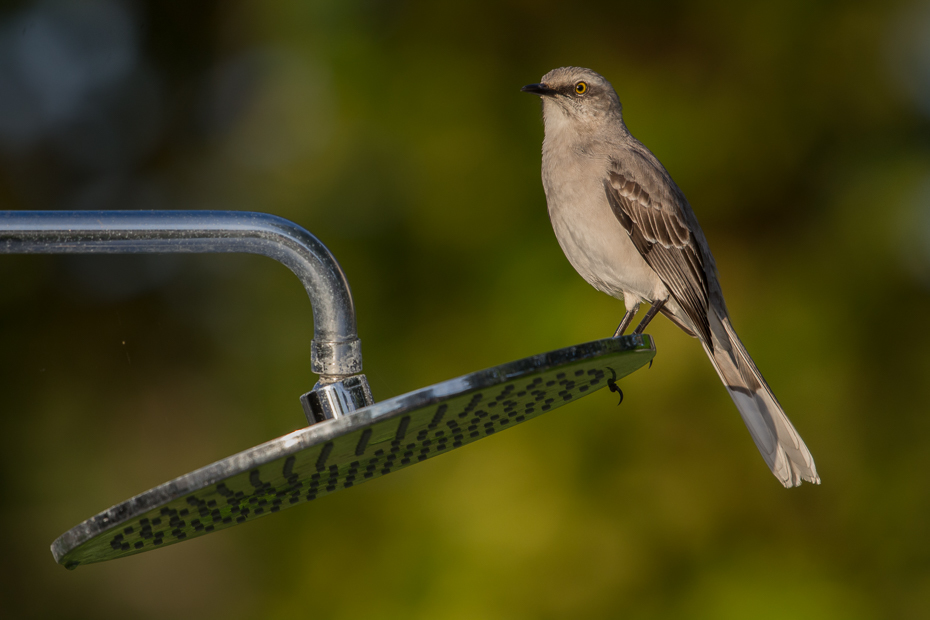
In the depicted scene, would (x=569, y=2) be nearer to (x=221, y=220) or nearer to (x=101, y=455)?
(x=221, y=220)

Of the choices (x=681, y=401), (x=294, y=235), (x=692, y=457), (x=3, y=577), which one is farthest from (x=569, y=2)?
(x=3, y=577)

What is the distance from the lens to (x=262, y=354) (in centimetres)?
475

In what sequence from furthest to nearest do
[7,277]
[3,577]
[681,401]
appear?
1. [7,277]
2. [3,577]
3. [681,401]

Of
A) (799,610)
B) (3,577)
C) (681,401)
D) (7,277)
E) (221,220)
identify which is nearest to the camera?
(221,220)

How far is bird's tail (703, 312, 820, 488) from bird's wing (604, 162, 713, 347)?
0.27 metres

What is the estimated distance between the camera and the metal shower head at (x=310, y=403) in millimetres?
1052

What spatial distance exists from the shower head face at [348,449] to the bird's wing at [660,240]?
4.88 feet

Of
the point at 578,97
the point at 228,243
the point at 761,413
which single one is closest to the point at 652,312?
the point at 761,413

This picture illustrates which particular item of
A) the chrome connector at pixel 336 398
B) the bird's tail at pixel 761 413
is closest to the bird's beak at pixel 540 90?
the bird's tail at pixel 761 413

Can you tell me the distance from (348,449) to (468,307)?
3303 millimetres

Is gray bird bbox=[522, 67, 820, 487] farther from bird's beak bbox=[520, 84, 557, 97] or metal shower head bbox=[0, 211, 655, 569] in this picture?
metal shower head bbox=[0, 211, 655, 569]

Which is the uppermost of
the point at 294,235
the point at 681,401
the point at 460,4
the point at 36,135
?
the point at 36,135

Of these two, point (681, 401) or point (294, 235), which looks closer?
point (294, 235)

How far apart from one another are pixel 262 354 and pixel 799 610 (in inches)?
139
